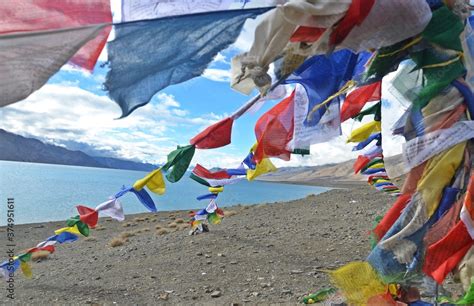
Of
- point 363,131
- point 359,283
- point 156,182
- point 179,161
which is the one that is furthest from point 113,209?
point 359,283

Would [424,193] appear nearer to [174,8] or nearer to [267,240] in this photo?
[174,8]

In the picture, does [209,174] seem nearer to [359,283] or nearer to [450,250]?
[359,283]

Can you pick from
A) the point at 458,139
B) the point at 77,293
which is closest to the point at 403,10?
the point at 458,139

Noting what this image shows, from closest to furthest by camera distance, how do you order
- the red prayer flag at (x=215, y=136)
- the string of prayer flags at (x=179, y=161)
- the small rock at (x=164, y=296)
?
the red prayer flag at (x=215, y=136), the string of prayer flags at (x=179, y=161), the small rock at (x=164, y=296)

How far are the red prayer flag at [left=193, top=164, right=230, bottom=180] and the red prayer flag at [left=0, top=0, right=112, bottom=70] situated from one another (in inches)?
132

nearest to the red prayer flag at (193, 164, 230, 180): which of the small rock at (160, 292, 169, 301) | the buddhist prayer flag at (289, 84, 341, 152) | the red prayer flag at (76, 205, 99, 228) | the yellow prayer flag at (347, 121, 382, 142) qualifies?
the red prayer flag at (76, 205, 99, 228)

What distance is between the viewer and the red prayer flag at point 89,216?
4758 millimetres

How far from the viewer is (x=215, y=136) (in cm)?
252

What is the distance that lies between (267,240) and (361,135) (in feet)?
17.8

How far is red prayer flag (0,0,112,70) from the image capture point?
1426 mm

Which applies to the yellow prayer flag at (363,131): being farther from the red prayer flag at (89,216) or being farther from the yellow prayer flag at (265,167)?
the red prayer flag at (89,216)

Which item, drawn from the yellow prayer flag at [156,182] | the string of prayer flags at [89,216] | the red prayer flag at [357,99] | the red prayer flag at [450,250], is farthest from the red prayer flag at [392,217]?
the string of prayer flags at [89,216]

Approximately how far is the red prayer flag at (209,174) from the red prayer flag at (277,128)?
1.91 m

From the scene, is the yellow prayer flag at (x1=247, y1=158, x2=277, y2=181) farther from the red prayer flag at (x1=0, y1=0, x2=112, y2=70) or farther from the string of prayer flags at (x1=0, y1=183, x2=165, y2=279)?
the red prayer flag at (x1=0, y1=0, x2=112, y2=70)
